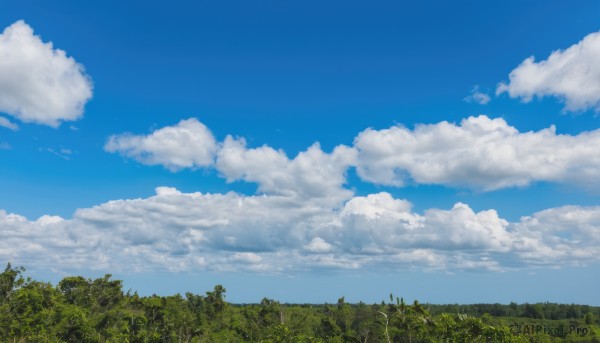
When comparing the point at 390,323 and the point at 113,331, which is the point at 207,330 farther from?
the point at 390,323

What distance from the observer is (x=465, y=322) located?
2158 inches

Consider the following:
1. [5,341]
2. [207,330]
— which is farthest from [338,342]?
[5,341]

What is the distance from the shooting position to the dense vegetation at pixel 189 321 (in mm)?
57031

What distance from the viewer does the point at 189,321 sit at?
88.2 m

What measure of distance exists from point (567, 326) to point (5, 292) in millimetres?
162524

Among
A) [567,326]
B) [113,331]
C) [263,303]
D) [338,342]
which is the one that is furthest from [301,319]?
[567,326]

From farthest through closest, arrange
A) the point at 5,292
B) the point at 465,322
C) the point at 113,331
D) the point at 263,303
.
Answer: the point at 263,303 → the point at 113,331 → the point at 5,292 → the point at 465,322

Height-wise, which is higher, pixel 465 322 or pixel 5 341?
pixel 465 322

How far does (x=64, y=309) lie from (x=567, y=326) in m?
154

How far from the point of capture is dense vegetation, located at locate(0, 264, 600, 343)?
57.0 meters

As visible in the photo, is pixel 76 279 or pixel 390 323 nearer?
pixel 390 323

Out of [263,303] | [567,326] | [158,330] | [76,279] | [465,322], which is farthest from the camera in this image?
[567,326]

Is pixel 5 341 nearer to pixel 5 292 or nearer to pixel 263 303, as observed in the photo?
pixel 5 292

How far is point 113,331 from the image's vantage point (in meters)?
77.4
